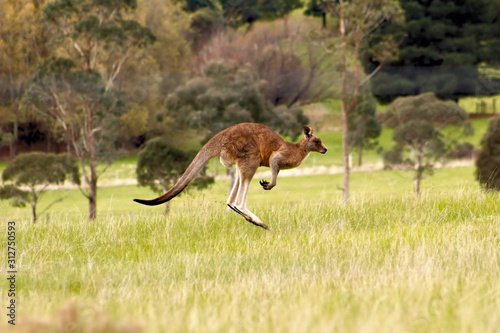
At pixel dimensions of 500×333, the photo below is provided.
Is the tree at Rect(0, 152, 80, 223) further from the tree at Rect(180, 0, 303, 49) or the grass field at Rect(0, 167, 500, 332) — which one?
the tree at Rect(180, 0, 303, 49)

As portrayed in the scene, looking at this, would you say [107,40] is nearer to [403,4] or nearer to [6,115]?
[6,115]

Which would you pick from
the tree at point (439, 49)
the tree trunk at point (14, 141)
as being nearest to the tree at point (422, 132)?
the tree at point (439, 49)

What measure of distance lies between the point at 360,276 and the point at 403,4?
67667 mm

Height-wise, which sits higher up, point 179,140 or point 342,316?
point 342,316

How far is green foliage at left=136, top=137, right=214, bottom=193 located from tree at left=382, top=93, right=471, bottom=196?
42.9ft

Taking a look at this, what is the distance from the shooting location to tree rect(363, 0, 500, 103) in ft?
222

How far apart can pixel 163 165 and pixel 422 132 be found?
1682cm

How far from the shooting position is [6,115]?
6216 cm

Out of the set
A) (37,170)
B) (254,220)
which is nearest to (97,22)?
(37,170)

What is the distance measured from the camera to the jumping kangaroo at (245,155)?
8664 millimetres

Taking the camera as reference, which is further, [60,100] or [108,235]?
[60,100]

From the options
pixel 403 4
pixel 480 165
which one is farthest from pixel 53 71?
pixel 403 4

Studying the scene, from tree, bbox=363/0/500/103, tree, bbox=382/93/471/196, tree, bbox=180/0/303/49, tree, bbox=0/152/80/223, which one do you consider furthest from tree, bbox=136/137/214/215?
tree, bbox=180/0/303/49

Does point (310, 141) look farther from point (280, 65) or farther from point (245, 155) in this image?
point (280, 65)
